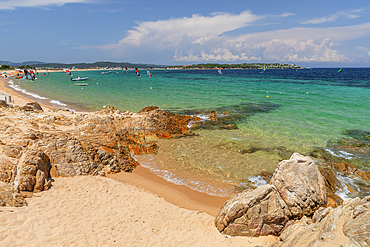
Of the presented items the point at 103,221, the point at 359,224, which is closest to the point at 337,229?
the point at 359,224

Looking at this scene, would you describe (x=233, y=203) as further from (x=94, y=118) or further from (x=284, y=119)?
(x=284, y=119)

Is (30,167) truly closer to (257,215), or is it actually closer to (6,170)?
(6,170)

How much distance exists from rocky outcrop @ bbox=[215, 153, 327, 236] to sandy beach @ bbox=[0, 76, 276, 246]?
0.36 m

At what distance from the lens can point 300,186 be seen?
636 cm

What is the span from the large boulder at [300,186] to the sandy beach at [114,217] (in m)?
1.39

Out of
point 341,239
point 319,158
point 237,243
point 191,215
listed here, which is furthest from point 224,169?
point 341,239

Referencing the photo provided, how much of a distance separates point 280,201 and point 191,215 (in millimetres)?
3372

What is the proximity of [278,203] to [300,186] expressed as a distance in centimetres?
94

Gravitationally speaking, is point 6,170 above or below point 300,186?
below

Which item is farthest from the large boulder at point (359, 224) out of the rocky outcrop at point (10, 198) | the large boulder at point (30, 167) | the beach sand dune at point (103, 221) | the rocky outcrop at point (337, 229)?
the large boulder at point (30, 167)

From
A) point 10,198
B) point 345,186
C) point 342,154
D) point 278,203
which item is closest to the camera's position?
point 278,203

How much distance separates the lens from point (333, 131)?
1747cm

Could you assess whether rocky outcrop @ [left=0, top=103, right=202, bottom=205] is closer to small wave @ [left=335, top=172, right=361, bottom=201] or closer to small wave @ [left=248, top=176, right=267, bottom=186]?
small wave @ [left=248, top=176, right=267, bottom=186]

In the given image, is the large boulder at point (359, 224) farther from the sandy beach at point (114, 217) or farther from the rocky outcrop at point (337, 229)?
the sandy beach at point (114, 217)
